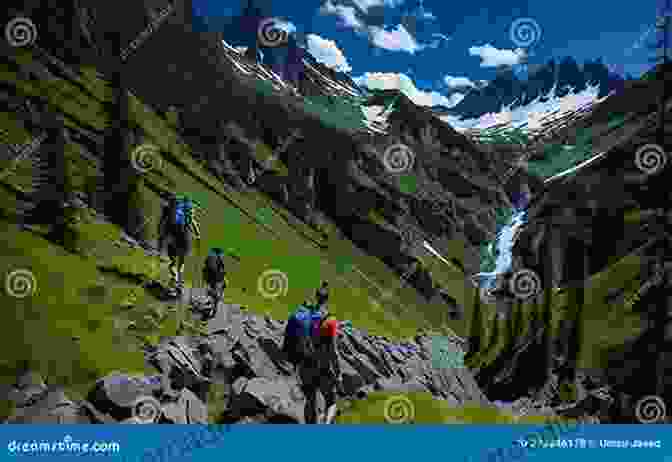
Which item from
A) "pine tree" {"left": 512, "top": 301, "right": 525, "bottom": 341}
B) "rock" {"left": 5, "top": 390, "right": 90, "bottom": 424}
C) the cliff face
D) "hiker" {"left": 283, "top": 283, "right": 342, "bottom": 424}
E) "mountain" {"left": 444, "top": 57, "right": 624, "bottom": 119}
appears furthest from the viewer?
"mountain" {"left": 444, "top": 57, "right": 624, "bottom": 119}

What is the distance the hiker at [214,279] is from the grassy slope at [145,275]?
1123mm

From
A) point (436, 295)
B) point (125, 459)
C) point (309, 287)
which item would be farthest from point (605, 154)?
point (125, 459)

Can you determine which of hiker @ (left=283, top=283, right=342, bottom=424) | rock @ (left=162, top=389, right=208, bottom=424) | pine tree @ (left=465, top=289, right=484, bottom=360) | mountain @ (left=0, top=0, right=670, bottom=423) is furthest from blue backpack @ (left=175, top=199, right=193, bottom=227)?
pine tree @ (left=465, top=289, right=484, bottom=360)

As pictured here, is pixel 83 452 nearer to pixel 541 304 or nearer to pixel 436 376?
pixel 436 376

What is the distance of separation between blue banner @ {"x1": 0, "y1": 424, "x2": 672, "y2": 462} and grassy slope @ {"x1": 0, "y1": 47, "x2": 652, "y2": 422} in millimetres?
2243

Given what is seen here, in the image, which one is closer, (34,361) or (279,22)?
(34,361)

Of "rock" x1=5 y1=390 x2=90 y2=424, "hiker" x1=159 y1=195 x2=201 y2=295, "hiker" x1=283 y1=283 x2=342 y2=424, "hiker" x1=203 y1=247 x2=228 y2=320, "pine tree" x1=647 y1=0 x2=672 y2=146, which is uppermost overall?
"pine tree" x1=647 y1=0 x2=672 y2=146

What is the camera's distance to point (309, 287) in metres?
36.8

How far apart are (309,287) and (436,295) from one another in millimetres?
13013

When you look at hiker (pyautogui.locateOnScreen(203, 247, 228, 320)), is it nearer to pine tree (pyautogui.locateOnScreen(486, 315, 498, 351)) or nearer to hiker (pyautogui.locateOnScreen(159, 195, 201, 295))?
hiker (pyautogui.locateOnScreen(159, 195, 201, 295))

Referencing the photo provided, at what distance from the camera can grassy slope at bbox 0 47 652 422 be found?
2311 centimetres

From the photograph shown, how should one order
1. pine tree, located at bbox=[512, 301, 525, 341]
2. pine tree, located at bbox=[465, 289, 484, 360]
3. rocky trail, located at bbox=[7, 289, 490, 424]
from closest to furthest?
rocky trail, located at bbox=[7, 289, 490, 424] → pine tree, located at bbox=[512, 301, 525, 341] → pine tree, located at bbox=[465, 289, 484, 360]

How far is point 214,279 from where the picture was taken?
24.3m

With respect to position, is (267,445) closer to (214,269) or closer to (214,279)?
(214,279)
